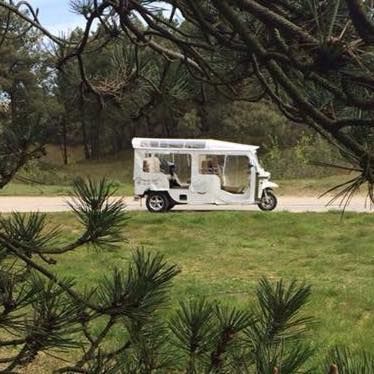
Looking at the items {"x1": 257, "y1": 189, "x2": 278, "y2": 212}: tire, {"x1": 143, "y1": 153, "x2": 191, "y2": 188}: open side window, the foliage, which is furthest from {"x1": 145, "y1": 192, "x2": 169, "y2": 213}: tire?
the foliage

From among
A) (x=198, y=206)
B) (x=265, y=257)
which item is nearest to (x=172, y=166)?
(x=198, y=206)

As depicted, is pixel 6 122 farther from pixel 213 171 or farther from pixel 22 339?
pixel 213 171

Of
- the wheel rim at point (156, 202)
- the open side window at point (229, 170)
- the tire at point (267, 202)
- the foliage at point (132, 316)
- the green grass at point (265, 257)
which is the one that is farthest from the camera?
the open side window at point (229, 170)

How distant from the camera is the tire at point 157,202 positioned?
36.6ft

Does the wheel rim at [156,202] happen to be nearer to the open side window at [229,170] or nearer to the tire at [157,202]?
the tire at [157,202]

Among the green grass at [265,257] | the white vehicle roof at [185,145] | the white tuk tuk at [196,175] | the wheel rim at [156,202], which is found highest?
the white vehicle roof at [185,145]

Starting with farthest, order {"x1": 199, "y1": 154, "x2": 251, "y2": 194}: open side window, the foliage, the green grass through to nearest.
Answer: {"x1": 199, "y1": 154, "x2": 251, "y2": 194}: open side window, the green grass, the foliage

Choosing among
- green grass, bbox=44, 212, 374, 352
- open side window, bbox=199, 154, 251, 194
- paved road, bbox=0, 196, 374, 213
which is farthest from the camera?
open side window, bbox=199, 154, 251, 194

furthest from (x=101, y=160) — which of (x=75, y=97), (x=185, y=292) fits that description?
(x=75, y=97)

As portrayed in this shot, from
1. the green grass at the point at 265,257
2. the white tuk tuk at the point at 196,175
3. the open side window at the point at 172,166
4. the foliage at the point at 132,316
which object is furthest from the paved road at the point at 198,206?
the foliage at the point at 132,316

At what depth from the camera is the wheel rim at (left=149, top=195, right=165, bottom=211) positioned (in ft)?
36.7

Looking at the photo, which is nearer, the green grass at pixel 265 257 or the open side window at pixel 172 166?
the green grass at pixel 265 257

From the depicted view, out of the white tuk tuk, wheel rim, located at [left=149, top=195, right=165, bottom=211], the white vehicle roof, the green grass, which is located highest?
the white vehicle roof

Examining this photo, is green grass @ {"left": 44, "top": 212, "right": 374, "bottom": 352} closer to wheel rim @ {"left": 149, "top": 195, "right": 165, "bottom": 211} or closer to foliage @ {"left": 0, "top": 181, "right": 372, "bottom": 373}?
wheel rim @ {"left": 149, "top": 195, "right": 165, "bottom": 211}
